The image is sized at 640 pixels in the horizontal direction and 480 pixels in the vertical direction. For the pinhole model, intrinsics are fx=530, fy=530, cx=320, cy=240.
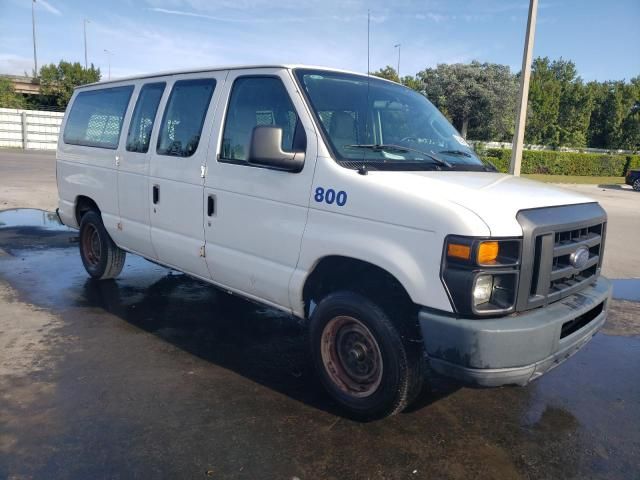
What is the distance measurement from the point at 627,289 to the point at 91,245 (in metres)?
6.89

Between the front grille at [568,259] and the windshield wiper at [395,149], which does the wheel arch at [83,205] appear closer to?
the windshield wiper at [395,149]

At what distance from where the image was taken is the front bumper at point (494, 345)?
9.10 feet

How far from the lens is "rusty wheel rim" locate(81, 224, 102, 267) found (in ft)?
20.3

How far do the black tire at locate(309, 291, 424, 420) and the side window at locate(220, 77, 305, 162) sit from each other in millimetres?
1158

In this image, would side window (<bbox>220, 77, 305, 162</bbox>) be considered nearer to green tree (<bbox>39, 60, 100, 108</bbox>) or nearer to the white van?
the white van

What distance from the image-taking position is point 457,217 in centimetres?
280

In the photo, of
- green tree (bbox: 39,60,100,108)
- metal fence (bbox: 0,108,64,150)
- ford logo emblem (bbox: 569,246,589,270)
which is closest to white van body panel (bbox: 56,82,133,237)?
ford logo emblem (bbox: 569,246,589,270)

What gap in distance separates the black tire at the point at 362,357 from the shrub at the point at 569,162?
31.1 m

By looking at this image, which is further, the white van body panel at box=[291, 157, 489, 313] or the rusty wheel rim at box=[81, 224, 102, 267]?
the rusty wheel rim at box=[81, 224, 102, 267]

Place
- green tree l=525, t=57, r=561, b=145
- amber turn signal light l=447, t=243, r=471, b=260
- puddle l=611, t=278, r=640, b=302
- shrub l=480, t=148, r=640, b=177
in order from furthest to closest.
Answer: green tree l=525, t=57, r=561, b=145 → shrub l=480, t=148, r=640, b=177 → puddle l=611, t=278, r=640, b=302 → amber turn signal light l=447, t=243, r=471, b=260

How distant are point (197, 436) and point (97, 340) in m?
1.89

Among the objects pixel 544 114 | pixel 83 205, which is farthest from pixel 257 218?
pixel 544 114

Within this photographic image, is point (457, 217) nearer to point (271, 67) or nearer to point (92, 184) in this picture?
point (271, 67)

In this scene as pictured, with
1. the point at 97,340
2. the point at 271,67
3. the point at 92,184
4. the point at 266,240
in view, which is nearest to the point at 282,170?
the point at 266,240
